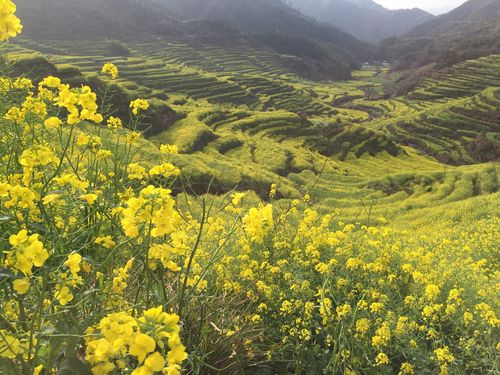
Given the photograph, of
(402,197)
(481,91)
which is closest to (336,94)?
(481,91)

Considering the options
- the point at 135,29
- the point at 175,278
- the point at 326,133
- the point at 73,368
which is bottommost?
the point at 326,133

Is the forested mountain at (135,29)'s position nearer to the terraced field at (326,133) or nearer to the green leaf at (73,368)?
the terraced field at (326,133)

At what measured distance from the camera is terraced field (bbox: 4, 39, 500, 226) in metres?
27.5

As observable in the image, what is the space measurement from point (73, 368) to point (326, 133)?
160 feet

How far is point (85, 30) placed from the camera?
10569cm

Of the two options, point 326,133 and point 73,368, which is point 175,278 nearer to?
point 73,368

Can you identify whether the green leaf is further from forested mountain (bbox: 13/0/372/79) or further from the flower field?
forested mountain (bbox: 13/0/372/79)

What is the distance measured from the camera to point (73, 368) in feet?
6.28

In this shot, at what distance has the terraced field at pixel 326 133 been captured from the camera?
90.2ft

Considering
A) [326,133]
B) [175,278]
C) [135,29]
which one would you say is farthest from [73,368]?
[135,29]

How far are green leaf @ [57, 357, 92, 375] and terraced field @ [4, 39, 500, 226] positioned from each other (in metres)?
1.69

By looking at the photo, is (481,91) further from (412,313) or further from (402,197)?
(412,313)

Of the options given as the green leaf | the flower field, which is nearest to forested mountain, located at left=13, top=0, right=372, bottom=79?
the flower field

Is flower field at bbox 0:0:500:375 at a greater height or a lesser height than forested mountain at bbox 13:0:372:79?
lesser
